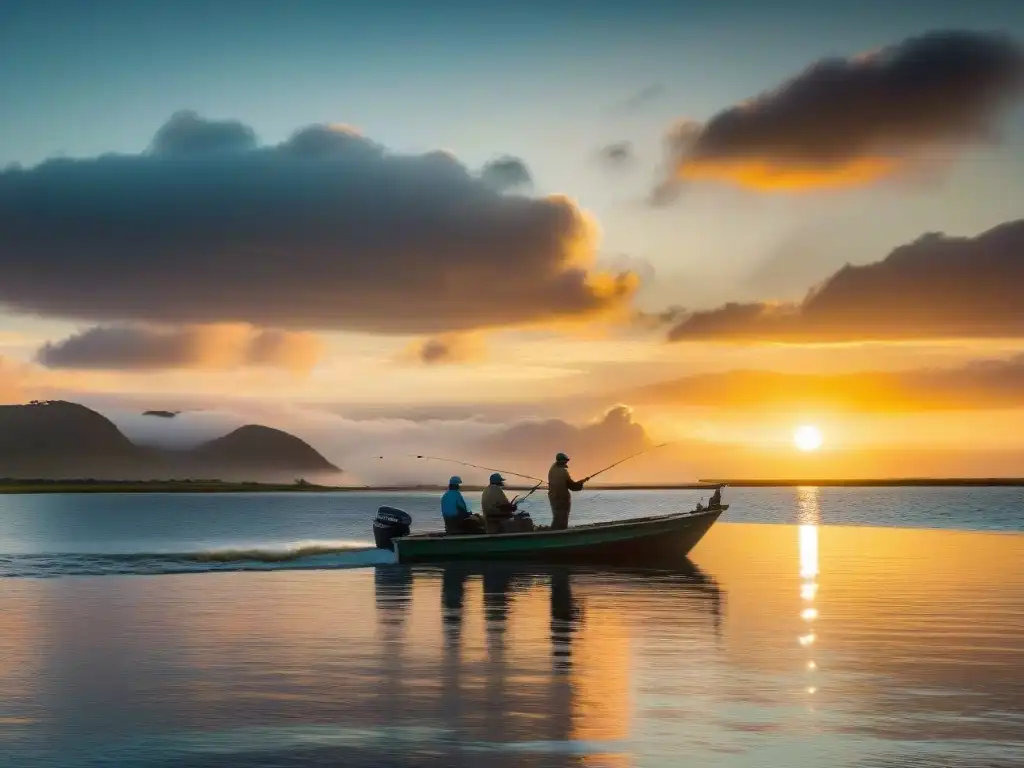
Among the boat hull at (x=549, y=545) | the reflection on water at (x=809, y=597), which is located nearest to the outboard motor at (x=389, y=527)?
the boat hull at (x=549, y=545)

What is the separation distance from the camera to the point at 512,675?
17.8 meters

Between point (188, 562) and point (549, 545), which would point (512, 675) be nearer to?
point (549, 545)

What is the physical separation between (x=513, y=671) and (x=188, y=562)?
28750 millimetres

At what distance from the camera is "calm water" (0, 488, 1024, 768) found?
1318cm

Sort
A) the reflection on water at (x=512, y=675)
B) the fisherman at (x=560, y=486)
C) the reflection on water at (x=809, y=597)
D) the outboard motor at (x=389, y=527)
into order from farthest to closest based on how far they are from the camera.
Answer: the outboard motor at (x=389, y=527) → the fisherman at (x=560, y=486) → the reflection on water at (x=809, y=597) → the reflection on water at (x=512, y=675)

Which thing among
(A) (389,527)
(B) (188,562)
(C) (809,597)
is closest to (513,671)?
(C) (809,597)

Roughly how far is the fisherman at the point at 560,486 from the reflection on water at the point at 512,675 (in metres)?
6.18

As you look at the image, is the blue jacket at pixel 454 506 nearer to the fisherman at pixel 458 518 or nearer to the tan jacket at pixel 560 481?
the fisherman at pixel 458 518

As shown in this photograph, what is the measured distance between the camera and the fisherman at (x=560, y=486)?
39.3 meters

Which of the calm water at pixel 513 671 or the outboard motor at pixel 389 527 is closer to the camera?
the calm water at pixel 513 671

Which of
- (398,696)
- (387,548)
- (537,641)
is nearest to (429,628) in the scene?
(537,641)

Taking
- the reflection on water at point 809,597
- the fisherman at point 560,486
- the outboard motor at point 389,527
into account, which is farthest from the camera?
the outboard motor at point 389,527

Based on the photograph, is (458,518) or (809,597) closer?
(809,597)

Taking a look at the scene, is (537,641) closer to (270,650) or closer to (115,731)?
(270,650)
